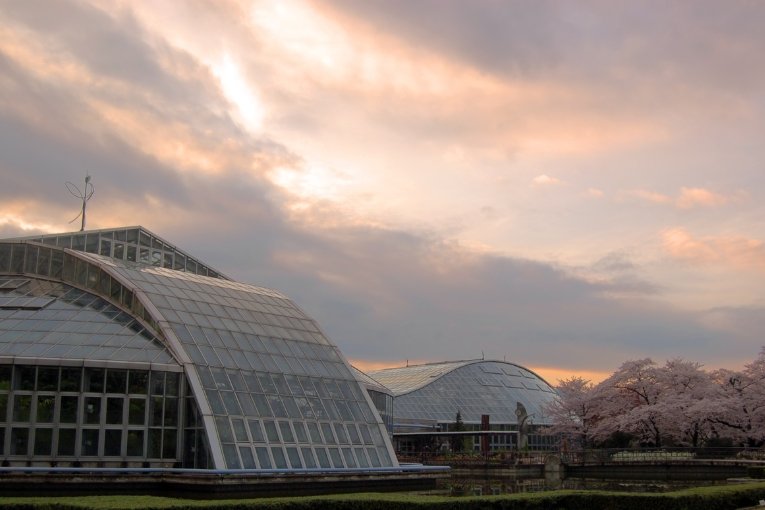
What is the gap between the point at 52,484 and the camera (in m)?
28.4

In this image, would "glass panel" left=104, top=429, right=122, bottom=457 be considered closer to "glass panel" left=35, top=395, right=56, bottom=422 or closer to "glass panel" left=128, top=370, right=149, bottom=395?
"glass panel" left=128, top=370, right=149, bottom=395

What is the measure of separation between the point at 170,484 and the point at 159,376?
4.76m

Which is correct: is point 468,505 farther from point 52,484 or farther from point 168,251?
point 168,251

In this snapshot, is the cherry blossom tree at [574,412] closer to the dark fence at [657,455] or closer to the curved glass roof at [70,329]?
the dark fence at [657,455]

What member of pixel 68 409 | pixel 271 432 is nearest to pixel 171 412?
pixel 68 409

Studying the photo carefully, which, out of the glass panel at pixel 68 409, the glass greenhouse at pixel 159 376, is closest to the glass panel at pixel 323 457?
the glass greenhouse at pixel 159 376

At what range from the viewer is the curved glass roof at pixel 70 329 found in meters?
32.0

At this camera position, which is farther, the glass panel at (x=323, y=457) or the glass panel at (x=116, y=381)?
the glass panel at (x=323, y=457)

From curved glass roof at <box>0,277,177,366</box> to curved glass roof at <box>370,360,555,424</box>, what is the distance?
51536 millimetres

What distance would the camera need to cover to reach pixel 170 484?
2975cm

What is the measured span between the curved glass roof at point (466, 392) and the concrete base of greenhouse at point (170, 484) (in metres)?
52.8

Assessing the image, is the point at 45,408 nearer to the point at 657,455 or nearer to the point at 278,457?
the point at 278,457

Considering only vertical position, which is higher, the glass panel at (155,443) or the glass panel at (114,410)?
the glass panel at (114,410)

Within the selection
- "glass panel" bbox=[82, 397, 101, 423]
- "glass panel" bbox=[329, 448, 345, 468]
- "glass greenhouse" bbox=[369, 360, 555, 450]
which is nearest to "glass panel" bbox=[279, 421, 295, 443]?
"glass panel" bbox=[329, 448, 345, 468]
